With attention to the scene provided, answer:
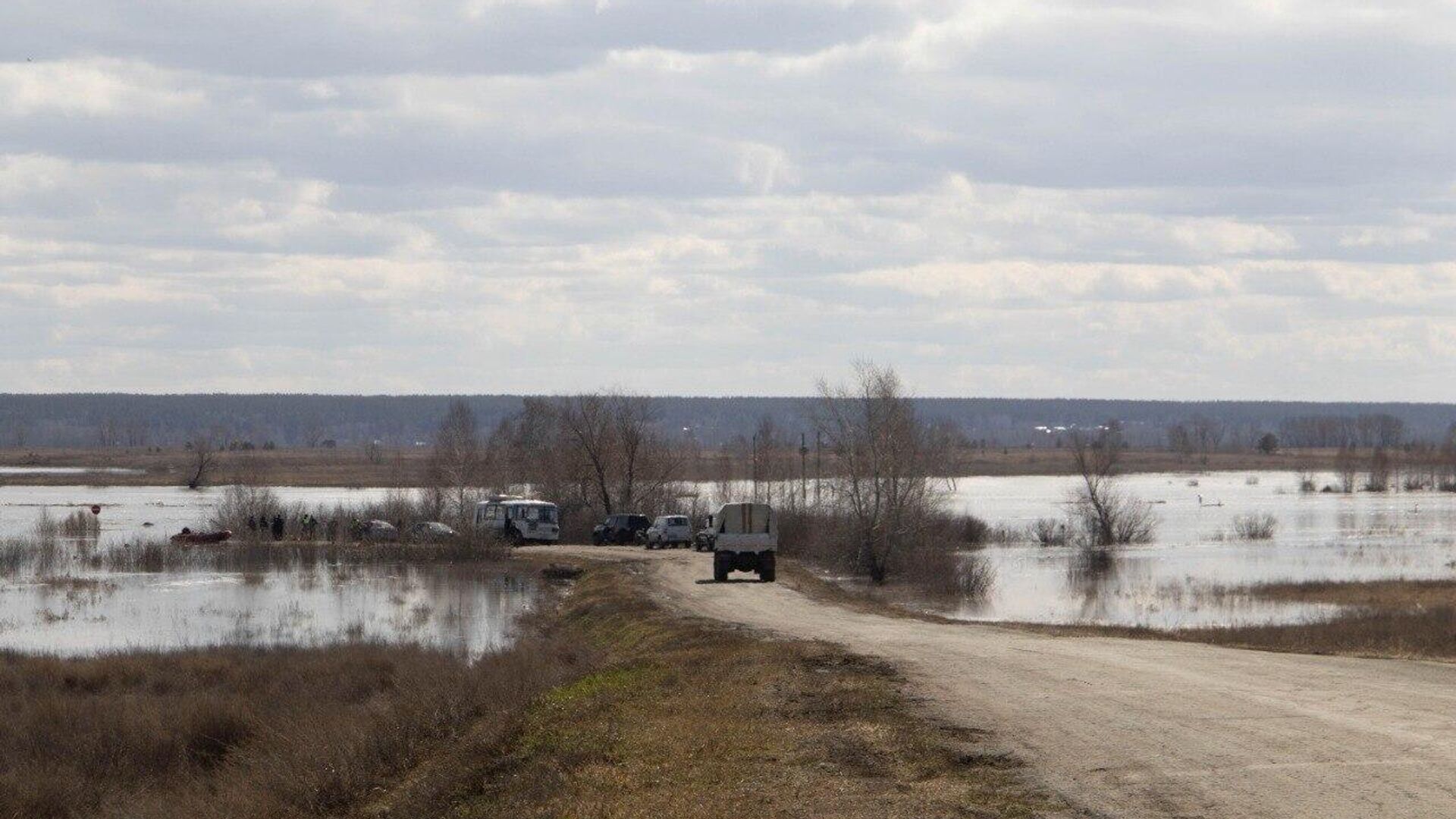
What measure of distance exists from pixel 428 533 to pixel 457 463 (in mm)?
27738

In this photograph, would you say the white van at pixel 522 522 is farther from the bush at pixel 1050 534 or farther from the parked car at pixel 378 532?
the bush at pixel 1050 534

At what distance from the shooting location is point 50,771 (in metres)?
26.4

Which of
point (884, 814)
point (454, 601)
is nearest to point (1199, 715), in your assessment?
point (884, 814)

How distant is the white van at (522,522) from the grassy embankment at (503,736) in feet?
139

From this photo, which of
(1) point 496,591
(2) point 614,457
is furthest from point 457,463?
(1) point 496,591

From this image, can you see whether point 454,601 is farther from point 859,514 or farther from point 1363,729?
point 1363,729

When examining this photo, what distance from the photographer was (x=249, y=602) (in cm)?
5594

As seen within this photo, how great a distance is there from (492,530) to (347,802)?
6164 cm

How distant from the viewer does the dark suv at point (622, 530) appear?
8206 centimetres

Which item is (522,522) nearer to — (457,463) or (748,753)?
(457,463)

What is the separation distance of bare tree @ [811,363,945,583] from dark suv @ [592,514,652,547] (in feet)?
32.5

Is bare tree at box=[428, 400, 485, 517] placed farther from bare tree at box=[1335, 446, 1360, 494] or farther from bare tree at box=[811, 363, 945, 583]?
bare tree at box=[1335, 446, 1360, 494]

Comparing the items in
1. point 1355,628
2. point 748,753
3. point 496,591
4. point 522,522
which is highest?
point 522,522

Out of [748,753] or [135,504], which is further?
[135,504]
